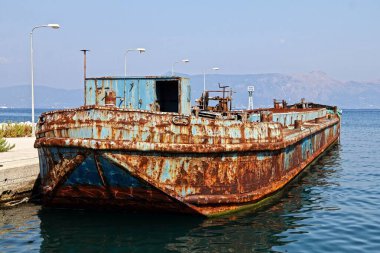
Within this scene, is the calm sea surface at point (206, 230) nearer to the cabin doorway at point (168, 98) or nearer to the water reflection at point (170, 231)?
the water reflection at point (170, 231)

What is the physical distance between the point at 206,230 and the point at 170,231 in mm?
734

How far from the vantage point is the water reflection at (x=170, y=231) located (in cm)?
830

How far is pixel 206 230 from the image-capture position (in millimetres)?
9117

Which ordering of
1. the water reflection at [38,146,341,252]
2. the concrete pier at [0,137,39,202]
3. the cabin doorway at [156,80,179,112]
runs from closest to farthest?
the water reflection at [38,146,341,252]
the concrete pier at [0,137,39,202]
the cabin doorway at [156,80,179,112]

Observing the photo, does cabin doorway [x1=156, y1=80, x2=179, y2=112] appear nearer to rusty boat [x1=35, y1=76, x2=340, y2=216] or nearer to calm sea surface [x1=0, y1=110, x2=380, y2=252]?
rusty boat [x1=35, y1=76, x2=340, y2=216]

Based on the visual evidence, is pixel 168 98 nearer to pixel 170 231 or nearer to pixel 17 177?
pixel 17 177

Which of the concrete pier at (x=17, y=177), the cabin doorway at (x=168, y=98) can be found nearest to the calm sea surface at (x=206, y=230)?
the concrete pier at (x=17, y=177)

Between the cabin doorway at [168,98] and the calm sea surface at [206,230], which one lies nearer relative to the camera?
the calm sea surface at [206,230]

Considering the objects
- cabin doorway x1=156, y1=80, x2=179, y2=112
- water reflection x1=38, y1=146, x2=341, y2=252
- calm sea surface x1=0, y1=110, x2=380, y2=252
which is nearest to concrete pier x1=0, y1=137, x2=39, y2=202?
calm sea surface x1=0, y1=110, x2=380, y2=252

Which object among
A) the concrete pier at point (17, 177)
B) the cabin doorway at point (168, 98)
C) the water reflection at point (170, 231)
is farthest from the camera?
the cabin doorway at point (168, 98)

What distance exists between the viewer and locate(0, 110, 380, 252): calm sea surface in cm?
834

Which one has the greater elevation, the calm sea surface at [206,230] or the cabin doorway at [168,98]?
the cabin doorway at [168,98]

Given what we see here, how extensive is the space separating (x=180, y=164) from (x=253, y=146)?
5.86ft

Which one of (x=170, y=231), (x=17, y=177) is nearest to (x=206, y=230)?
(x=170, y=231)
